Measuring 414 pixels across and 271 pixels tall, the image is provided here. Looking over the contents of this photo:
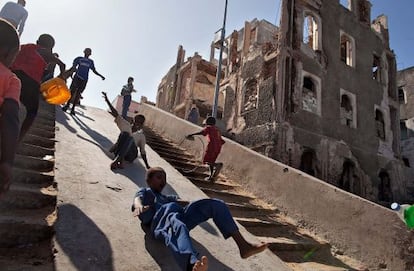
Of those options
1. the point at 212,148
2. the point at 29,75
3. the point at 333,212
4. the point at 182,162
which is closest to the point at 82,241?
the point at 29,75

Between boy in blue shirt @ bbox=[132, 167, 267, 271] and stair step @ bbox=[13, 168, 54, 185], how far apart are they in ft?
3.69

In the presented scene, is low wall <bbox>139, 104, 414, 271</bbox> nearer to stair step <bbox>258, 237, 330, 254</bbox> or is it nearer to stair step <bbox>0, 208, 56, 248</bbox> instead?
stair step <bbox>258, 237, 330, 254</bbox>

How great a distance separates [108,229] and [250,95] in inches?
509

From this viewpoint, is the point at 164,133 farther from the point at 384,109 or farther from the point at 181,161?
the point at 384,109

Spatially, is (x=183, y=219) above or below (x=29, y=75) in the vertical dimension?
below

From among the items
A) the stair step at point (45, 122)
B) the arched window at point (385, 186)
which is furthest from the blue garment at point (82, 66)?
the arched window at point (385, 186)

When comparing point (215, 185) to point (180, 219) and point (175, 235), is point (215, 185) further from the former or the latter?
point (175, 235)

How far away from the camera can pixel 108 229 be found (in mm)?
2592

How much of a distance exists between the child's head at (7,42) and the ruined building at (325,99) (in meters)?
10.9

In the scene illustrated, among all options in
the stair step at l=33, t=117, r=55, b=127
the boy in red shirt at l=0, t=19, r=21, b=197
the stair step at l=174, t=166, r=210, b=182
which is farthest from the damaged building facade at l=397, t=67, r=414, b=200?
the boy in red shirt at l=0, t=19, r=21, b=197

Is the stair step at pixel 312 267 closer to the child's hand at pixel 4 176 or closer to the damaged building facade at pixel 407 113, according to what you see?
the child's hand at pixel 4 176

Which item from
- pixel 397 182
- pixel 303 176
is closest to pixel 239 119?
pixel 397 182

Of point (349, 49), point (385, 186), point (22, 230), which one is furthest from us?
point (349, 49)

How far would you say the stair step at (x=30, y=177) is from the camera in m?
3.14
